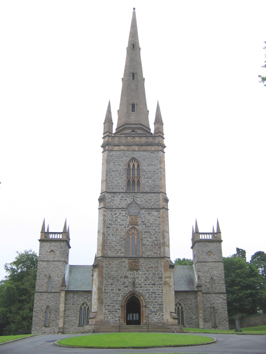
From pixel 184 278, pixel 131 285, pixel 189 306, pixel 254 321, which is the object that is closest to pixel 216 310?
pixel 189 306

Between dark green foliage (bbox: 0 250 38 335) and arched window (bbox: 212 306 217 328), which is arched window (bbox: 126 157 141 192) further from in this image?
dark green foliage (bbox: 0 250 38 335)

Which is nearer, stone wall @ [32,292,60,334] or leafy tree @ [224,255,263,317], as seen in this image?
stone wall @ [32,292,60,334]

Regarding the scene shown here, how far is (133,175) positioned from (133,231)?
5663 mm

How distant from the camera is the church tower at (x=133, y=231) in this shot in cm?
3250

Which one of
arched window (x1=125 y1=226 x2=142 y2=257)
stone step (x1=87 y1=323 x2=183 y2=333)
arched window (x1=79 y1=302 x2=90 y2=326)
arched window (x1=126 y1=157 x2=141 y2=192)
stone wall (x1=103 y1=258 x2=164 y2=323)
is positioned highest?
arched window (x1=126 y1=157 x2=141 y2=192)

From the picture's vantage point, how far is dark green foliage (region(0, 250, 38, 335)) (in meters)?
45.4

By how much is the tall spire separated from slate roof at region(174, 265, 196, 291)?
58.3 feet

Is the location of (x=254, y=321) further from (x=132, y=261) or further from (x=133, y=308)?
(x=132, y=261)

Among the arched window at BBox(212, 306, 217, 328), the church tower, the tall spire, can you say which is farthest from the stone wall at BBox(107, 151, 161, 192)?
the arched window at BBox(212, 306, 217, 328)

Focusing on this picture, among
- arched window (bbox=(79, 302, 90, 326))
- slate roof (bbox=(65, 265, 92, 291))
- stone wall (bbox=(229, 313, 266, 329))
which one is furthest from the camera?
slate roof (bbox=(65, 265, 92, 291))

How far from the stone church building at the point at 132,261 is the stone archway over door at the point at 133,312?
9cm

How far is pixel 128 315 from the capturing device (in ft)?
116

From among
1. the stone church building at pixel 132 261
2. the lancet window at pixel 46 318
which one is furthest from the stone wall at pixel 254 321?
the lancet window at pixel 46 318

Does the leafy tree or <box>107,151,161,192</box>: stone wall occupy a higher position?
<box>107,151,161,192</box>: stone wall
